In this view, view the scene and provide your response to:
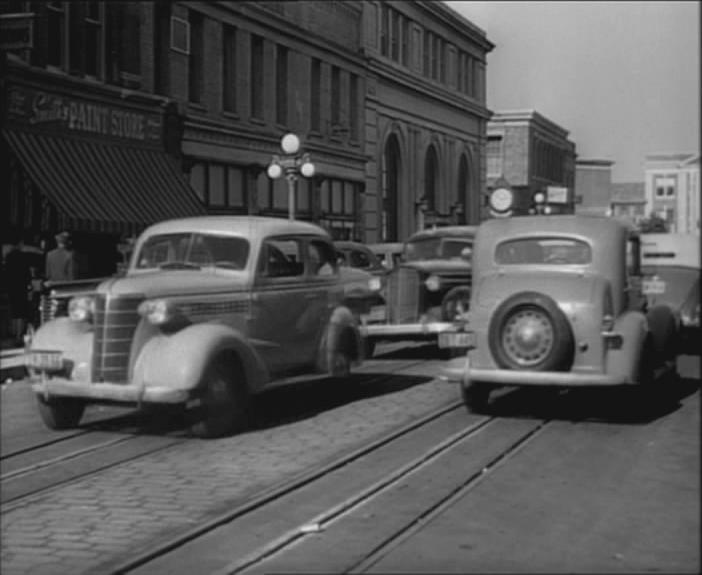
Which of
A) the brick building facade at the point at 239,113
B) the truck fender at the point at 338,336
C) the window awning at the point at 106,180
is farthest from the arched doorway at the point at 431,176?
the truck fender at the point at 338,336

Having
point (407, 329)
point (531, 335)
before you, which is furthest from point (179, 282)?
point (531, 335)

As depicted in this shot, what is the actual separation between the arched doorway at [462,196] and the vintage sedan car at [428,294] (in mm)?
3075

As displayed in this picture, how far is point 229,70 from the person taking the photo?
2.31m

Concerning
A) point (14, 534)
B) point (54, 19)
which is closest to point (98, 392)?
point (14, 534)

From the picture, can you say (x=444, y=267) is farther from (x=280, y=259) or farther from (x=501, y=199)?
(x=501, y=199)

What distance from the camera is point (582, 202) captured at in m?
1.69

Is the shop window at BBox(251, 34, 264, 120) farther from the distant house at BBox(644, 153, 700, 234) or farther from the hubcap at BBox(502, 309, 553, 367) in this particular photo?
the hubcap at BBox(502, 309, 553, 367)

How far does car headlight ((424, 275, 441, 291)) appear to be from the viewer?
23.4 ft

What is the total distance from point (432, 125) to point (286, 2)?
584 millimetres

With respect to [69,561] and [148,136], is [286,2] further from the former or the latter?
[69,561]

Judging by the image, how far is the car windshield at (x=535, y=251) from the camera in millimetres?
6199

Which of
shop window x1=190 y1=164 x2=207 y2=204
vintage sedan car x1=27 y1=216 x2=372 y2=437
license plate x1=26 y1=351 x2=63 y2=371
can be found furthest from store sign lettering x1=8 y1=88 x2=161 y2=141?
vintage sedan car x1=27 y1=216 x2=372 y2=437

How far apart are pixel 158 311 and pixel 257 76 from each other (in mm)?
2905

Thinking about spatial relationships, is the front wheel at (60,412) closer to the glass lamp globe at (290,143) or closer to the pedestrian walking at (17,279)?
the pedestrian walking at (17,279)
